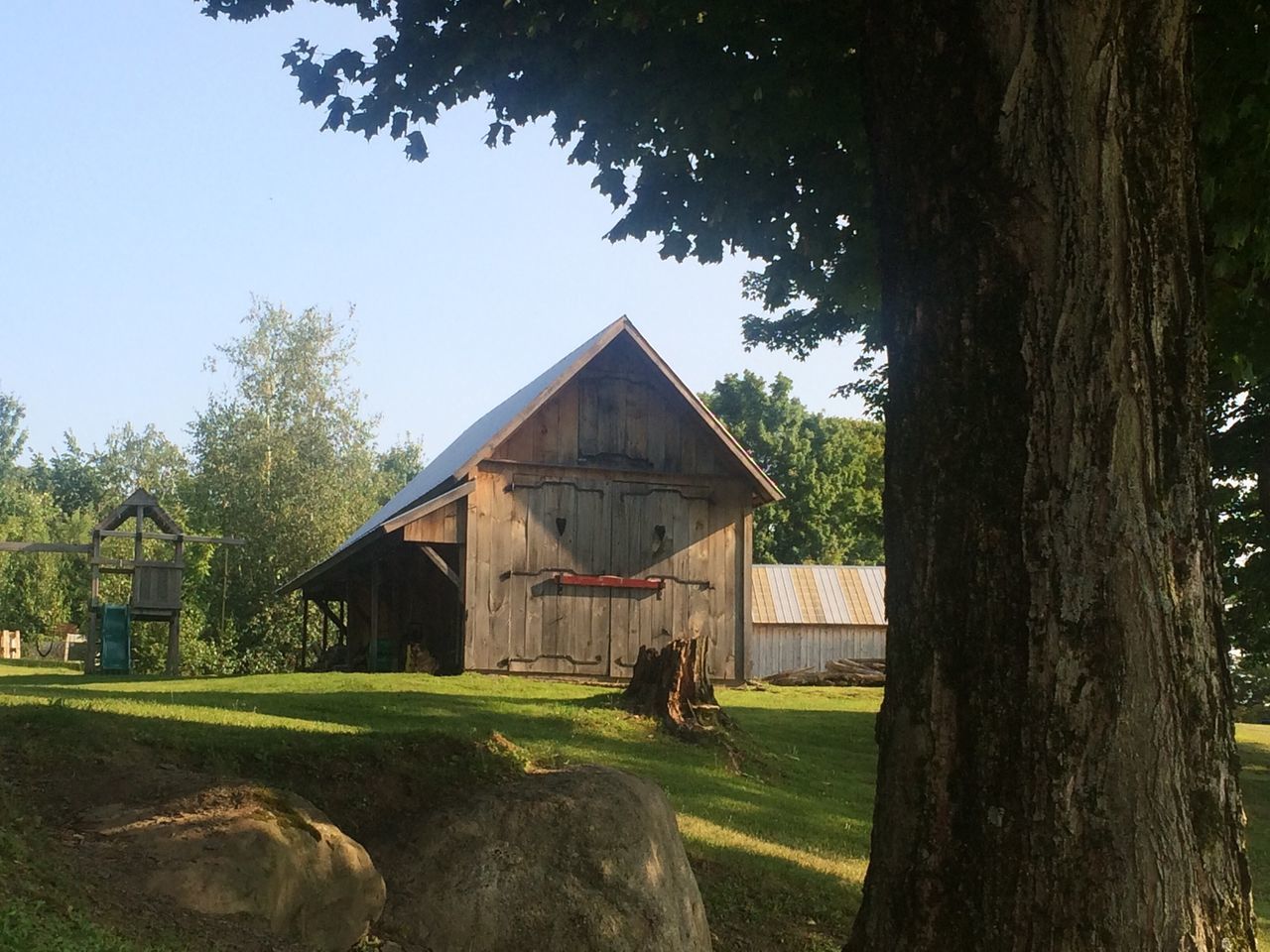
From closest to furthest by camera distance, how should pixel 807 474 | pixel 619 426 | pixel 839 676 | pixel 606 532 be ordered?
pixel 606 532
pixel 619 426
pixel 839 676
pixel 807 474

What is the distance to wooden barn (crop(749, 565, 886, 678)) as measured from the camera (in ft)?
130

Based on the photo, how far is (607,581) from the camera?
71.9 ft

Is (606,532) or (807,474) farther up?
(807,474)

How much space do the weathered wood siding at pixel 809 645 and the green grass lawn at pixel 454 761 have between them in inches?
883

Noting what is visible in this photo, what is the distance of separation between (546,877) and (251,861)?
1.80 m

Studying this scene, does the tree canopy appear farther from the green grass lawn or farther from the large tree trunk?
the large tree trunk

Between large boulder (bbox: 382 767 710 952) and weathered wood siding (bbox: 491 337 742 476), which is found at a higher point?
weathered wood siding (bbox: 491 337 742 476)

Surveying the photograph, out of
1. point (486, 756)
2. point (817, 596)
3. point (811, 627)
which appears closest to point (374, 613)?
point (486, 756)

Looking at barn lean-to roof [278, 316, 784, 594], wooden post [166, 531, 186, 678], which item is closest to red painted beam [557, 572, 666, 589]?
barn lean-to roof [278, 316, 784, 594]

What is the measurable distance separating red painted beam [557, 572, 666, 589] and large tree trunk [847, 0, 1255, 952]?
1723 cm

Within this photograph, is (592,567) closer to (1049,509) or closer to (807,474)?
(1049,509)

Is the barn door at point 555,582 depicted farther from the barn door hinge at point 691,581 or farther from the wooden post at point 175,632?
the wooden post at point 175,632

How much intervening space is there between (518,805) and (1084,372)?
4186 mm

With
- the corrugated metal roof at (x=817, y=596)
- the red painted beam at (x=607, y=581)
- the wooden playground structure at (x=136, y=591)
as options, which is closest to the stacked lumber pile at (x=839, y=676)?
the corrugated metal roof at (x=817, y=596)
